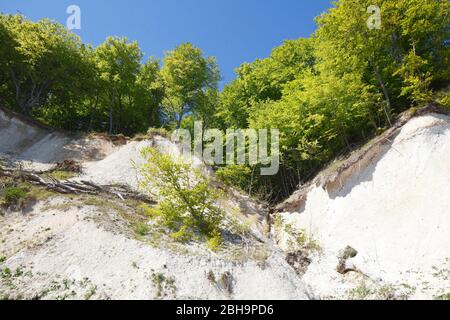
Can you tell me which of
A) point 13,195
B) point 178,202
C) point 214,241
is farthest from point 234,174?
point 13,195

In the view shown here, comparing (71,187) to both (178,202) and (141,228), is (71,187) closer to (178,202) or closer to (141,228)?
(141,228)

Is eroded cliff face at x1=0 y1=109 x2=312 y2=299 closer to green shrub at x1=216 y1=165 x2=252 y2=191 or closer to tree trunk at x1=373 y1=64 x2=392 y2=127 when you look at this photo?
green shrub at x1=216 y1=165 x2=252 y2=191

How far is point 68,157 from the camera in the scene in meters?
21.4

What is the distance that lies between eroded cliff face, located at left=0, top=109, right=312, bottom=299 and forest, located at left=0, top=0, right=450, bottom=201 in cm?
661

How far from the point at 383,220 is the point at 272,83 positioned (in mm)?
14625

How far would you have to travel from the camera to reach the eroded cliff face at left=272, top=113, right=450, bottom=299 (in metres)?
12.1

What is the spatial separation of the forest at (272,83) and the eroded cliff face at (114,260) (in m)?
6.61

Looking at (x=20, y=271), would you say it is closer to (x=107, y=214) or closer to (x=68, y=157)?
(x=107, y=214)

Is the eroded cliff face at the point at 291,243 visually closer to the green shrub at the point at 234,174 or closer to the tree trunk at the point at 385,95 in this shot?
the green shrub at the point at 234,174

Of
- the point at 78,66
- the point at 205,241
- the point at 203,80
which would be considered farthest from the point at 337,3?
the point at 78,66

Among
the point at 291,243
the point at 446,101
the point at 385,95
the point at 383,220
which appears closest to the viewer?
the point at 383,220

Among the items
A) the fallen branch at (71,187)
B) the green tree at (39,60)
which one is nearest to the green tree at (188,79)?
the green tree at (39,60)

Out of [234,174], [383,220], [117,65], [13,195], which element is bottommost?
[383,220]

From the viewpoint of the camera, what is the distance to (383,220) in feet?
45.6
